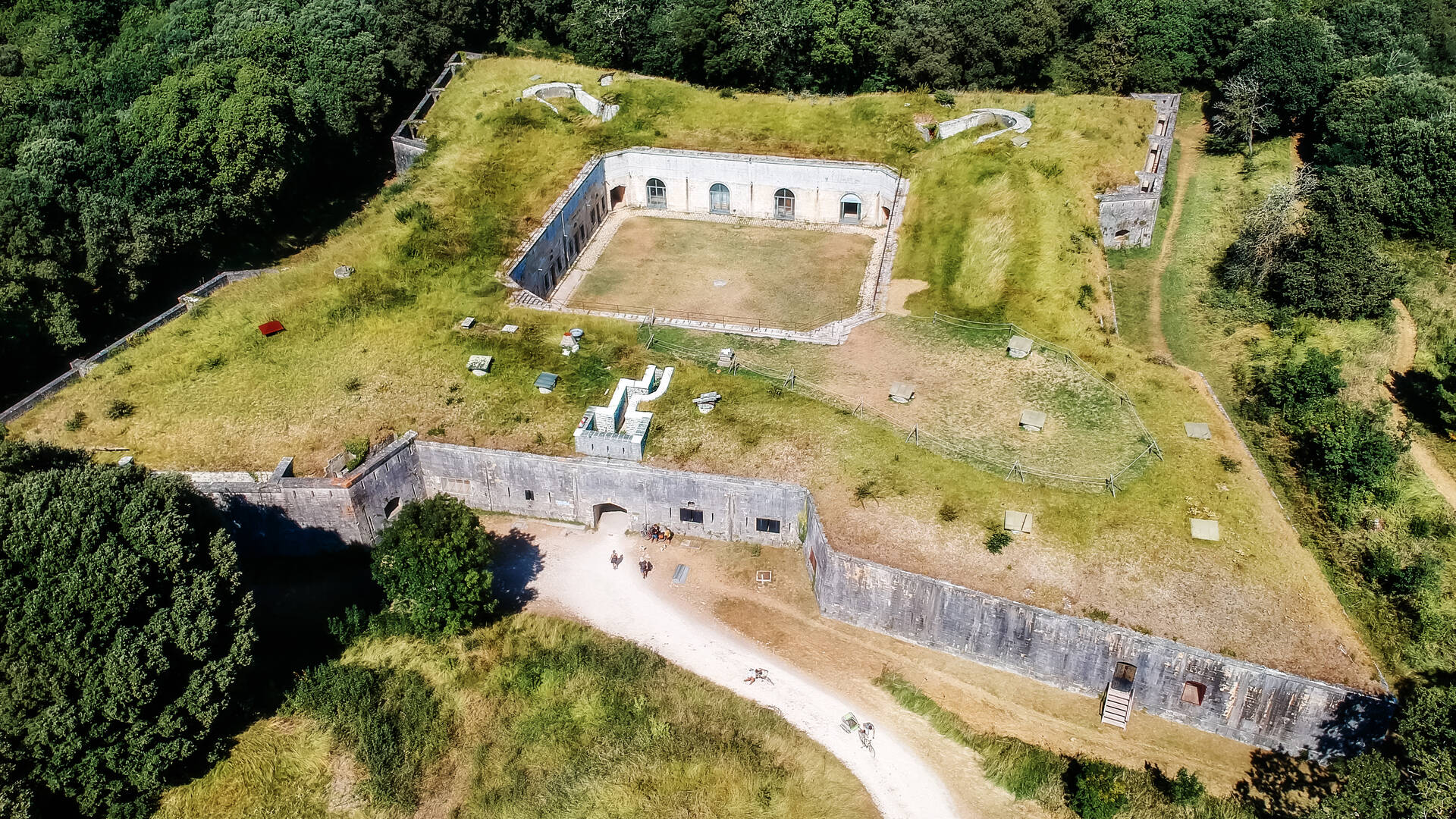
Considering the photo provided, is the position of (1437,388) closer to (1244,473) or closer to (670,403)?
(1244,473)

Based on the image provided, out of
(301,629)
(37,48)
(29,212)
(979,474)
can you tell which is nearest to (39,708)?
(301,629)

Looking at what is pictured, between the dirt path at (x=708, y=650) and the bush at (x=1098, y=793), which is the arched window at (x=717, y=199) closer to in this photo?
the dirt path at (x=708, y=650)

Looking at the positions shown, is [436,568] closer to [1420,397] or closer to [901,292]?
[901,292]

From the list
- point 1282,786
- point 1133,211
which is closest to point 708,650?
point 1282,786

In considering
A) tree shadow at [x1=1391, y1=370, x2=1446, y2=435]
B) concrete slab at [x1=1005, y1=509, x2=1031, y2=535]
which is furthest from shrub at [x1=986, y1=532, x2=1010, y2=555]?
tree shadow at [x1=1391, y1=370, x2=1446, y2=435]

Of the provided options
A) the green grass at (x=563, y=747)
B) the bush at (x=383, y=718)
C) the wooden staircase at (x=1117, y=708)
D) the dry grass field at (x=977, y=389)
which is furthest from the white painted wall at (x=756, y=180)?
the bush at (x=383, y=718)

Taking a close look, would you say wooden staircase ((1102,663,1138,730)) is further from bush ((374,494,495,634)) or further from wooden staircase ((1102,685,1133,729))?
bush ((374,494,495,634))

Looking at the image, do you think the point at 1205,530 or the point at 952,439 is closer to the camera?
the point at 1205,530
